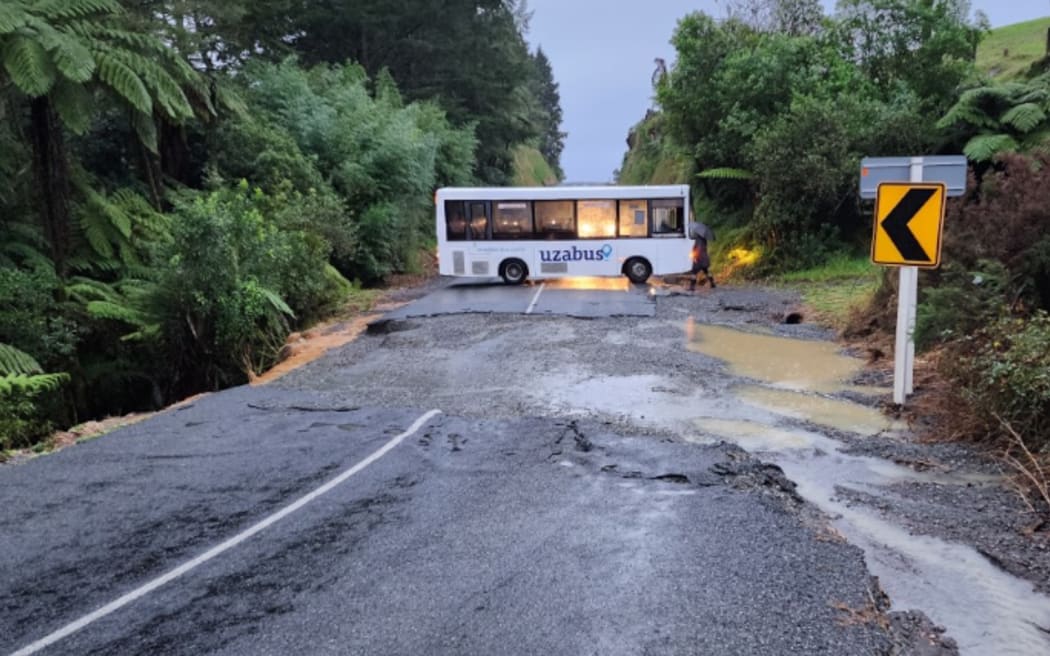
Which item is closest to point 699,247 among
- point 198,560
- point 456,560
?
point 456,560

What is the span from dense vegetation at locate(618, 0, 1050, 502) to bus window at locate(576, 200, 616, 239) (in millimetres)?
5103

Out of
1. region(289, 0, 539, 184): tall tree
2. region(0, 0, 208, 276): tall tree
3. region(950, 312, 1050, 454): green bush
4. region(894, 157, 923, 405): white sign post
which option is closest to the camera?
region(950, 312, 1050, 454): green bush

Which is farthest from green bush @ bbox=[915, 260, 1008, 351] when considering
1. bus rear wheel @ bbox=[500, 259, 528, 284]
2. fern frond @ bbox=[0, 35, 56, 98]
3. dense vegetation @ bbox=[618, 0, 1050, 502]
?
bus rear wheel @ bbox=[500, 259, 528, 284]

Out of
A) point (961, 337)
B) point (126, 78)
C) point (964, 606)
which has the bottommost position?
point (964, 606)

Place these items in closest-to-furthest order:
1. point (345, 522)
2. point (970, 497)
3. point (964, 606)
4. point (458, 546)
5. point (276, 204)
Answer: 1. point (964, 606)
2. point (458, 546)
3. point (345, 522)
4. point (970, 497)
5. point (276, 204)

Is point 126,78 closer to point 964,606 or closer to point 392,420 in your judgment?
point 392,420

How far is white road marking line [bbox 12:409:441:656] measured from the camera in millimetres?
3420

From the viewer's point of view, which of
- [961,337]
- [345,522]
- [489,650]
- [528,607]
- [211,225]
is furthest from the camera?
[211,225]

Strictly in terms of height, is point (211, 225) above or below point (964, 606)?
above

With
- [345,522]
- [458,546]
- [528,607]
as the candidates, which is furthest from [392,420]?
[528,607]

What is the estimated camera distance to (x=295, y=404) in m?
8.12

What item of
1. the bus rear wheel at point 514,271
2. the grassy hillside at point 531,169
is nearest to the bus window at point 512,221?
the bus rear wheel at point 514,271

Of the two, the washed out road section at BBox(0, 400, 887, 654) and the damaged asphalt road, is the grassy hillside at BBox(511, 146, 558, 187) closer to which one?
the damaged asphalt road

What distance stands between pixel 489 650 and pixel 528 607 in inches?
15.7
